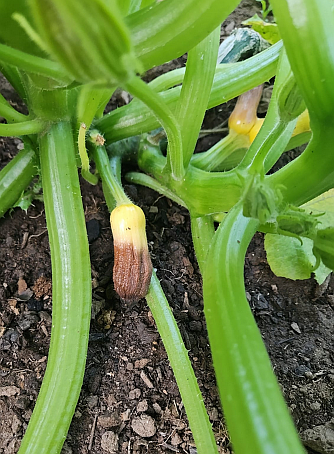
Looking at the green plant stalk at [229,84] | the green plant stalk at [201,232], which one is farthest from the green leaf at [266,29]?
the green plant stalk at [201,232]

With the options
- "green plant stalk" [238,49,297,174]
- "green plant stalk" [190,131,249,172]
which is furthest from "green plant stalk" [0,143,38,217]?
"green plant stalk" [238,49,297,174]

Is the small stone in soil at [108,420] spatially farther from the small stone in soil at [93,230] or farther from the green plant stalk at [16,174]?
the green plant stalk at [16,174]

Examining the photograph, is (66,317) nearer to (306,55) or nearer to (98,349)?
(98,349)

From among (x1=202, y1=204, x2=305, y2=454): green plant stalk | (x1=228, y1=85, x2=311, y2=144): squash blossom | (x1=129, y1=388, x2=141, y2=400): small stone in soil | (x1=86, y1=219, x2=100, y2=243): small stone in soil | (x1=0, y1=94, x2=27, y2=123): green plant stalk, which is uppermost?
(x1=228, y1=85, x2=311, y2=144): squash blossom

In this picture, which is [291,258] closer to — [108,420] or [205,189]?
[205,189]

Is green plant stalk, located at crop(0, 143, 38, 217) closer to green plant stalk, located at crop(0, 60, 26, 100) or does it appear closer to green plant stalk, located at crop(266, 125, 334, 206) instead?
green plant stalk, located at crop(0, 60, 26, 100)
